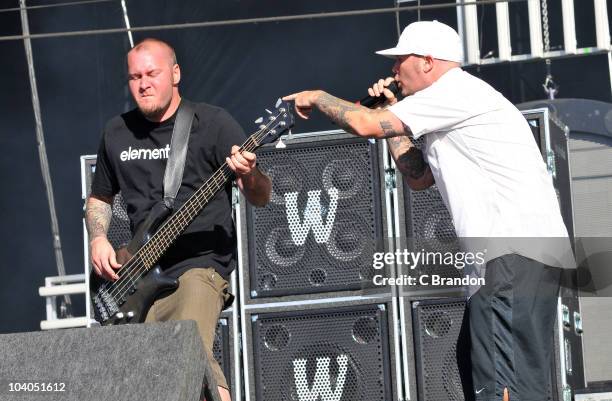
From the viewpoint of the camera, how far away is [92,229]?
5.85 metres

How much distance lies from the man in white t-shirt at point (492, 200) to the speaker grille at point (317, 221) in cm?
161

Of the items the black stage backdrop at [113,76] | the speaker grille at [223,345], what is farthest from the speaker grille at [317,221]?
the black stage backdrop at [113,76]

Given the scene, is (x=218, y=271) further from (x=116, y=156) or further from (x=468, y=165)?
(x=468, y=165)

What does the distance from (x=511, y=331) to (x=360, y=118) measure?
962 mm

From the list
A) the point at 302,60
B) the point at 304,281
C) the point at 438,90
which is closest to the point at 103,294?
the point at 304,281

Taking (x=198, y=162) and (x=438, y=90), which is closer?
(x=438, y=90)

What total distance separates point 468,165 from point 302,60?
4.55 metres

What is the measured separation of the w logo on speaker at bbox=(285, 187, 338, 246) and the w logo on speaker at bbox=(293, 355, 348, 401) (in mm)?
606

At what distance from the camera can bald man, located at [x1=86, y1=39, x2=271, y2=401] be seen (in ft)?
17.6

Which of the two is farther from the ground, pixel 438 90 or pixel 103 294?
pixel 438 90

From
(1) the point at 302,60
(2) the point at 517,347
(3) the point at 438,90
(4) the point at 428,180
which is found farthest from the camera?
(1) the point at 302,60

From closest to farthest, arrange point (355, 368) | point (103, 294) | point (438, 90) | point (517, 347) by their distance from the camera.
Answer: point (517, 347)
point (438, 90)
point (103, 294)
point (355, 368)

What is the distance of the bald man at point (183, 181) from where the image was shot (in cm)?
538

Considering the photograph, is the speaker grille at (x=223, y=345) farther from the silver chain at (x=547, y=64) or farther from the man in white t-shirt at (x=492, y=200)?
the silver chain at (x=547, y=64)
